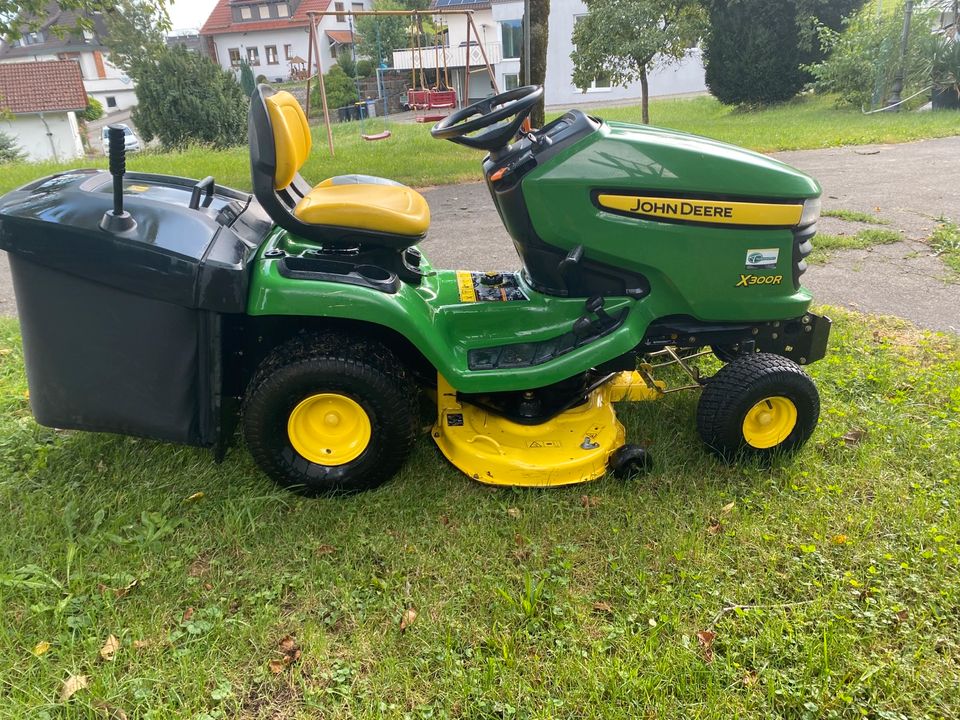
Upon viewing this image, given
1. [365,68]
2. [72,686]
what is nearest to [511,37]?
[365,68]

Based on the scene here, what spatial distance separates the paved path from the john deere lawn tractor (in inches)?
82.3

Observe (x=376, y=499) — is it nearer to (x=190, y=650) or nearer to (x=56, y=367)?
(x=190, y=650)

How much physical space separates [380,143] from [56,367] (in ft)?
34.5

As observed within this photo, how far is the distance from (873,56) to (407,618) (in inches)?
633

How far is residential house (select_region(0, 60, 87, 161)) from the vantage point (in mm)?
34562

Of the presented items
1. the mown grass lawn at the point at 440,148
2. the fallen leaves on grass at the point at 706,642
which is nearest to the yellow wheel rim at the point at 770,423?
the fallen leaves on grass at the point at 706,642

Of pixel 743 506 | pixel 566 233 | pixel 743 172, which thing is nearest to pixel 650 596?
pixel 743 506

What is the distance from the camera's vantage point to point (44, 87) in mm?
34969

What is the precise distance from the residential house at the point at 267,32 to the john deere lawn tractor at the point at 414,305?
48.4 m

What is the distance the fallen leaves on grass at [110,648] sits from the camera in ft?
6.64

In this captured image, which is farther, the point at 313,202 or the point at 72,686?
the point at 313,202

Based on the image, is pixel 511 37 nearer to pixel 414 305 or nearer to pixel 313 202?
pixel 313 202

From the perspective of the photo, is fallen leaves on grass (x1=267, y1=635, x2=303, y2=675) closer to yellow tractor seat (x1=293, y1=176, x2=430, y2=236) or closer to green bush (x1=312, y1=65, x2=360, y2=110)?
yellow tractor seat (x1=293, y1=176, x2=430, y2=236)

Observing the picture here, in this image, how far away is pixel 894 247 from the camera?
5.57 metres
